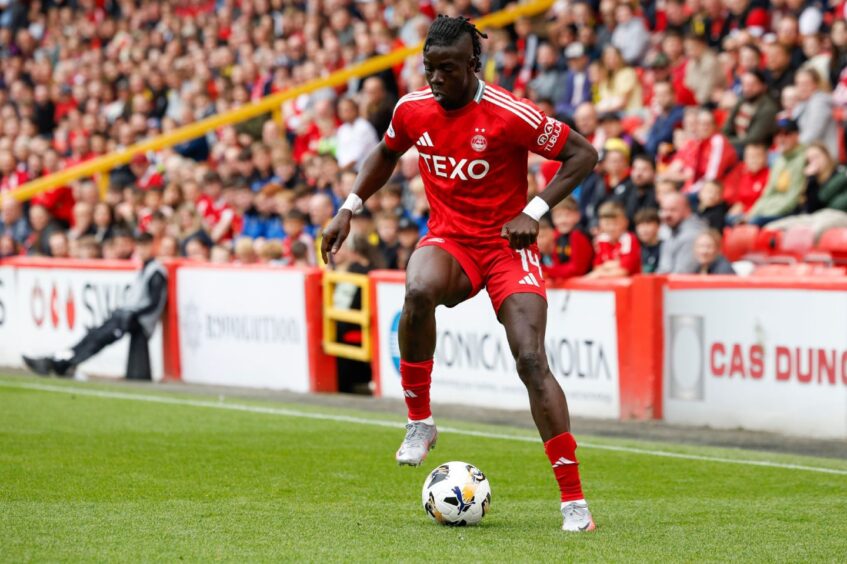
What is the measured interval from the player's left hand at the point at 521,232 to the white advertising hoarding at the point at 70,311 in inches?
396

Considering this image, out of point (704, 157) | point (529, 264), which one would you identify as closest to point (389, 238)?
point (704, 157)

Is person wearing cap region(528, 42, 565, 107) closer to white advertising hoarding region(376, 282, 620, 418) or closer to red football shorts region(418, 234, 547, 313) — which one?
white advertising hoarding region(376, 282, 620, 418)

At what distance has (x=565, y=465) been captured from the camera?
7086mm

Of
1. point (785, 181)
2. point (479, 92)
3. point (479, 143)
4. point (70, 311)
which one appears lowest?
point (70, 311)

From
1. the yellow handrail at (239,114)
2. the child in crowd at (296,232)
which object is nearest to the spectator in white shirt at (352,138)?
the yellow handrail at (239,114)

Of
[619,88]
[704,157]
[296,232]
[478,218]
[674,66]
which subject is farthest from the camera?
[619,88]

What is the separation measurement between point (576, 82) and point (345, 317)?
521 cm

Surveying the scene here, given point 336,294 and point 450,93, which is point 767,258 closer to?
point 336,294

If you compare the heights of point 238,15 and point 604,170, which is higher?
point 238,15

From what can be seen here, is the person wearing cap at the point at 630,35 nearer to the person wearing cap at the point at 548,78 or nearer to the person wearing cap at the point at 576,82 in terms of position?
the person wearing cap at the point at 576,82

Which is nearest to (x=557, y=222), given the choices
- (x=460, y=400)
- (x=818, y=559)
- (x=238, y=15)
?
(x=460, y=400)

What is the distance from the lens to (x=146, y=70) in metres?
26.3

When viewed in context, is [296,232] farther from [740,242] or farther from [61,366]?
[740,242]

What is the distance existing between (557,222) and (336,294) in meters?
2.62
